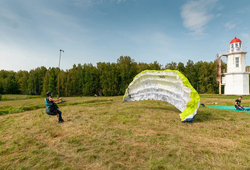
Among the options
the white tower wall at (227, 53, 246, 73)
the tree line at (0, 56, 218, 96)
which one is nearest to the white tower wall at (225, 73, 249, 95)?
the white tower wall at (227, 53, 246, 73)

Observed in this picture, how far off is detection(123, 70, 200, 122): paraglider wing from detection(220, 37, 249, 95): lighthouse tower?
3780 centimetres

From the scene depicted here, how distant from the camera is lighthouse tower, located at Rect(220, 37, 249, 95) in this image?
40094 millimetres

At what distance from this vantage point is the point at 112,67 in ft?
218

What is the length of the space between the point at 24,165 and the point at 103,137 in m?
3.57

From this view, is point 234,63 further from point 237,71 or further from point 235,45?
point 235,45

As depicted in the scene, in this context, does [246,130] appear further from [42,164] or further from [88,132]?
[42,164]

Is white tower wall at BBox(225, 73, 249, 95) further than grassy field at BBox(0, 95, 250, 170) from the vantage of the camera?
Yes

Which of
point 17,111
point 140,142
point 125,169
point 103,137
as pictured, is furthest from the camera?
point 17,111

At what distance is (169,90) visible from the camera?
521 inches

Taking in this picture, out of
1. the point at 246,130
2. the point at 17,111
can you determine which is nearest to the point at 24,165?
the point at 246,130

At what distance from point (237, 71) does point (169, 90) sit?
39.0 meters

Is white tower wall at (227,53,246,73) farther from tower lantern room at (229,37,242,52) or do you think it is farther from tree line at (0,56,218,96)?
tree line at (0,56,218,96)

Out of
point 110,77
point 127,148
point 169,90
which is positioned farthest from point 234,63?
point 127,148

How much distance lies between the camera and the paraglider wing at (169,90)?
35.6ft
